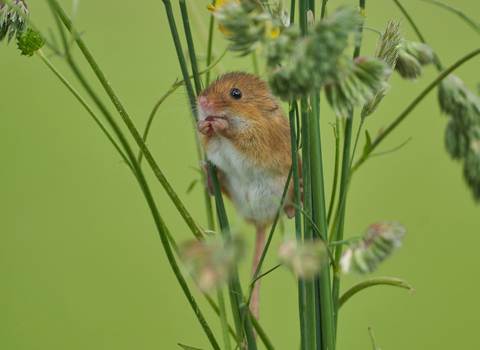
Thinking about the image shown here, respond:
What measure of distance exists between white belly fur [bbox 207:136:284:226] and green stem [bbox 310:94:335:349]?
42 cm

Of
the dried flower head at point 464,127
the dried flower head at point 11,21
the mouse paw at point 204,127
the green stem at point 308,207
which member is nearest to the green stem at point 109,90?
the dried flower head at point 11,21

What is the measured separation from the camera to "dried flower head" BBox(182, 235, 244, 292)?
40cm

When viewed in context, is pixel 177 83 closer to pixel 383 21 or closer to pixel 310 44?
pixel 310 44

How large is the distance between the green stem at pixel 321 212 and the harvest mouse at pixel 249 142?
0.41 m

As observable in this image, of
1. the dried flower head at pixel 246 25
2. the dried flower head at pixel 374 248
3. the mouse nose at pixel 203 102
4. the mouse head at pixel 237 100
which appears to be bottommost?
the dried flower head at pixel 374 248

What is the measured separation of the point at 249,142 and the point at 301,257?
0.73 meters

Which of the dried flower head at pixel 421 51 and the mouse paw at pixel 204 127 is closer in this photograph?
the dried flower head at pixel 421 51

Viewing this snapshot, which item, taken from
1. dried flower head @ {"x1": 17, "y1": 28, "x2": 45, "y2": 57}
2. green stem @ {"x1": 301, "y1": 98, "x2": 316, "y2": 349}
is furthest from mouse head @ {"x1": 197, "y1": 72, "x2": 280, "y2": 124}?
green stem @ {"x1": 301, "y1": 98, "x2": 316, "y2": 349}

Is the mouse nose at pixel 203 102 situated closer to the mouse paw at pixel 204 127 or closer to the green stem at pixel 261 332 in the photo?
the mouse paw at pixel 204 127

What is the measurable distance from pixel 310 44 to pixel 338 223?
0.44 metres

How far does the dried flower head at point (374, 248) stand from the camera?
19.7 inches

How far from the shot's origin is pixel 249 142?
1.12 meters

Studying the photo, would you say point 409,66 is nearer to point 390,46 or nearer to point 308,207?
point 390,46

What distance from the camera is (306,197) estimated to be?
0.62 m
